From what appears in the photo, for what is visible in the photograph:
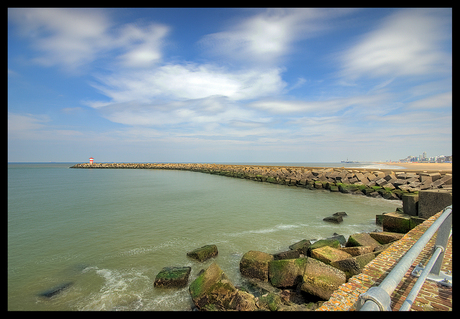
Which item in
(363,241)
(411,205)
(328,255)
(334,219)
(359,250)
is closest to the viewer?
(328,255)

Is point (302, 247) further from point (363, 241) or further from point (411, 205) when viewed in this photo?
point (411, 205)

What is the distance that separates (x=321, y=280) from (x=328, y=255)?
46.3 inches

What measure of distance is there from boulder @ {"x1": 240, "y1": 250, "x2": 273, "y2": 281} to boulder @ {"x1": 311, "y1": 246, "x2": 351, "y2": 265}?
1.17m

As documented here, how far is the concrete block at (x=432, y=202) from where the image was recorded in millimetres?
7156

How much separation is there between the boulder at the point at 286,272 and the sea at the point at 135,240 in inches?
34.6

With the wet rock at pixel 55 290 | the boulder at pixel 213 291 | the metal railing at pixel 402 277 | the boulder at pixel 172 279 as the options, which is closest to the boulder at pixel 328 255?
the boulder at pixel 213 291

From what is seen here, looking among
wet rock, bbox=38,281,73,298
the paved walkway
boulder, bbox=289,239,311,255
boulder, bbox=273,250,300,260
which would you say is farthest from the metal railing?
wet rock, bbox=38,281,73,298

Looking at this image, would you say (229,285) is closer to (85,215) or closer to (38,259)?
(38,259)

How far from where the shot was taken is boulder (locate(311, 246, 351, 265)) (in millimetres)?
5258

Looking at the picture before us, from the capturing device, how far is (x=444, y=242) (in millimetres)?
2582

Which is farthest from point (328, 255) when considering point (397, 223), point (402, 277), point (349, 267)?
point (402, 277)

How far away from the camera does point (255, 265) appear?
17.9 feet

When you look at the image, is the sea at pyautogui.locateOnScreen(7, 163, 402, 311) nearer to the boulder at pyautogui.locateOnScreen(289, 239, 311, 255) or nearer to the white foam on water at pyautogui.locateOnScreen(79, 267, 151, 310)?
the white foam on water at pyautogui.locateOnScreen(79, 267, 151, 310)
